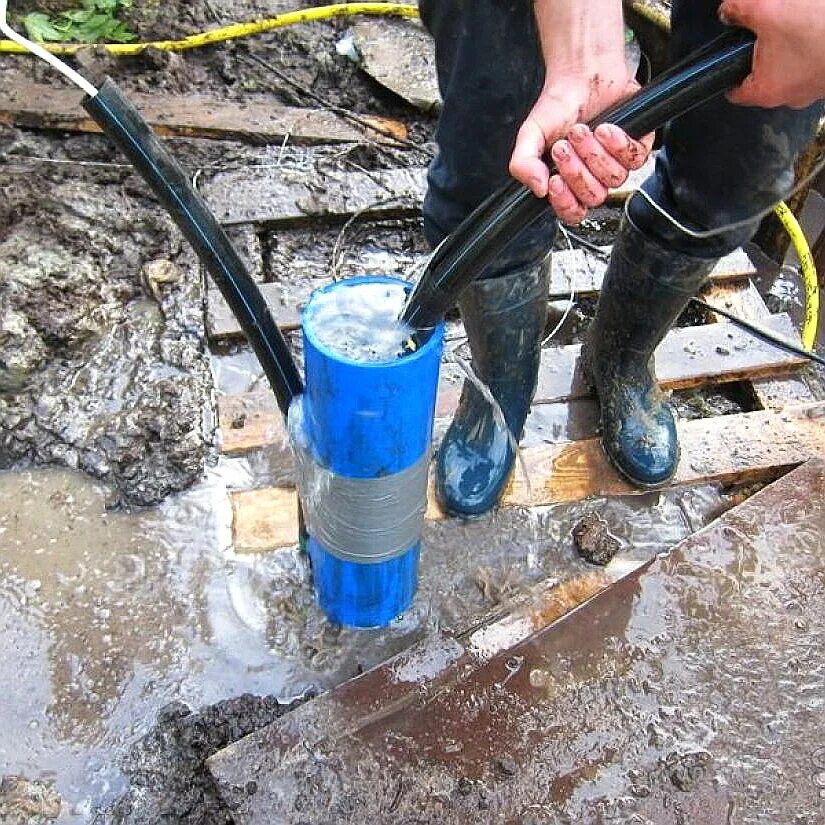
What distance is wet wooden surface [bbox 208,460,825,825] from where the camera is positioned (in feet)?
4.11

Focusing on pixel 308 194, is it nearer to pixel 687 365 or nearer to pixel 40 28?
pixel 687 365

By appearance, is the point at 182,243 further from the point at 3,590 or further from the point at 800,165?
the point at 800,165

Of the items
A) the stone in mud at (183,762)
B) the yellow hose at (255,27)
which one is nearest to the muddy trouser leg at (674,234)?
the stone in mud at (183,762)

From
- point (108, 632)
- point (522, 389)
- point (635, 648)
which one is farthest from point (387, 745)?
point (522, 389)

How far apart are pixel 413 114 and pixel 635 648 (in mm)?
2168

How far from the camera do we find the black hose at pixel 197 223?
1097 millimetres

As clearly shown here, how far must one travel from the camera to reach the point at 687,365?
217 centimetres

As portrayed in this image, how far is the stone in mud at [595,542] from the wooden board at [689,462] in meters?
0.10

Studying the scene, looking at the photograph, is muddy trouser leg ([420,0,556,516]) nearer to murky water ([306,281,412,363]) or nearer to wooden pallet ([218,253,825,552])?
wooden pallet ([218,253,825,552])

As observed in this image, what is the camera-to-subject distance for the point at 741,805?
1.26 meters

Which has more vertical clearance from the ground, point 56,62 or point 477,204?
point 56,62

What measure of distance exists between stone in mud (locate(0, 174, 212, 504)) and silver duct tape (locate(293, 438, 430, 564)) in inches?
22.1

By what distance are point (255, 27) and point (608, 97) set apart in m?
2.22

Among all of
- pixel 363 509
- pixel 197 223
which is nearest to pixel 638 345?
pixel 363 509
